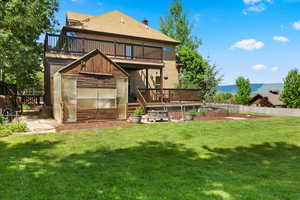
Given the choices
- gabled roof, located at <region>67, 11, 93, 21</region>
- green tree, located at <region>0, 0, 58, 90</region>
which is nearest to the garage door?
green tree, located at <region>0, 0, 58, 90</region>

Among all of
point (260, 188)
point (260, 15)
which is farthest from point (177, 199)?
point (260, 15)

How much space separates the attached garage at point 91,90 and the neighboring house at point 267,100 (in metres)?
36.7

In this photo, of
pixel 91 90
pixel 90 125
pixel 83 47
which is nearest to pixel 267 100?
pixel 83 47

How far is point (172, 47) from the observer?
21.8 m

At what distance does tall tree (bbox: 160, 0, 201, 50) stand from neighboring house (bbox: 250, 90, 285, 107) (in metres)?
18.0

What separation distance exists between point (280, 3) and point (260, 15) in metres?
3.53

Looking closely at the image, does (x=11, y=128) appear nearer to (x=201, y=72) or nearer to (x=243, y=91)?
(x=201, y=72)

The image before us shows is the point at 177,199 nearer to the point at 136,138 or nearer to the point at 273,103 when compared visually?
the point at 136,138

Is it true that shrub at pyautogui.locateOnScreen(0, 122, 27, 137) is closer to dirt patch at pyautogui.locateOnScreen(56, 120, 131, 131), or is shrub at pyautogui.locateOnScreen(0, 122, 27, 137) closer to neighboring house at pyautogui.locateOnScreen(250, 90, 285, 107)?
dirt patch at pyautogui.locateOnScreen(56, 120, 131, 131)

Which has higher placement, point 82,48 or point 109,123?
point 82,48

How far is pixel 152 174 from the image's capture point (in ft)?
14.8

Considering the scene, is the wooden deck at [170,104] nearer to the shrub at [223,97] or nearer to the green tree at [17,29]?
the green tree at [17,29]

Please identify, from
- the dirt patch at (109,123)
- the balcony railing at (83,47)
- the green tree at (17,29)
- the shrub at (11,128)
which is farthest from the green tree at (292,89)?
the shrub at (11,128)

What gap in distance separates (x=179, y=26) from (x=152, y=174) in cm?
3750
